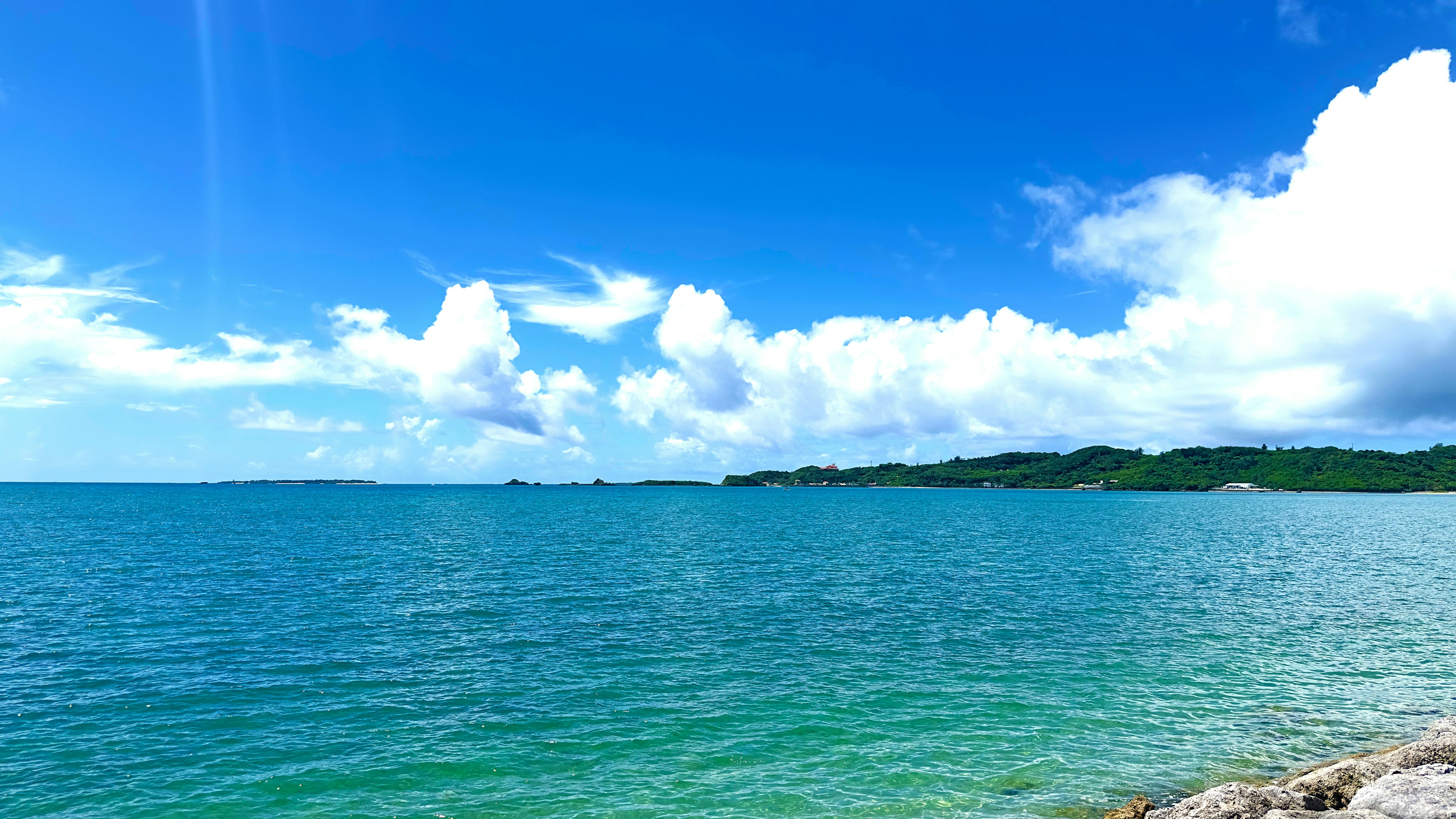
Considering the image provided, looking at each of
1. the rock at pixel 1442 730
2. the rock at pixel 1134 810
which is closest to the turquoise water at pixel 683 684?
the rock at pixel 1134 810

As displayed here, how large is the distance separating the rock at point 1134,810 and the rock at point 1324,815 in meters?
3.18

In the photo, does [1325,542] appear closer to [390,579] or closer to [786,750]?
[786,750]

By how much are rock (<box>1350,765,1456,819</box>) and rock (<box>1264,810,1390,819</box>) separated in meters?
0.38

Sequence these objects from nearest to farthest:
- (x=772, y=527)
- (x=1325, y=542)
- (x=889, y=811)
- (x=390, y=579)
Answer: (x=889, y=811) < (x=390, y=579) < (x=1325, y=542) < (x=772, y=527)

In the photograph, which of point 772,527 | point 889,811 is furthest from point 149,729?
point 772,527

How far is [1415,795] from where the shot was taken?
19.5 meters

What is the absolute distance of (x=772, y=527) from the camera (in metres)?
142

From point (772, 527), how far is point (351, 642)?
343ft

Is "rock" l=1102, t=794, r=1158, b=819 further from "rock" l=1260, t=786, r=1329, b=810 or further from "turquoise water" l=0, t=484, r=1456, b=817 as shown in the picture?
"rock" l=1260, t=786, r=1329, b=810

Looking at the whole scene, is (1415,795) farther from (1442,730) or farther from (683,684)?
(683,684)

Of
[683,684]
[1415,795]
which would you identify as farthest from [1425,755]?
[683,684]

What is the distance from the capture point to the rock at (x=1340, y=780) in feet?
72.1

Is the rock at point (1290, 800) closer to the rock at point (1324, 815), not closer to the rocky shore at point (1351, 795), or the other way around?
the rocky shore at point (1351, 795)

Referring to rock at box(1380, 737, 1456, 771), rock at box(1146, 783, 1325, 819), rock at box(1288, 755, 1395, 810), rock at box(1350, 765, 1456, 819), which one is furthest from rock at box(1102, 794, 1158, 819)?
rock at box(1380, 737, 1456, 771)
